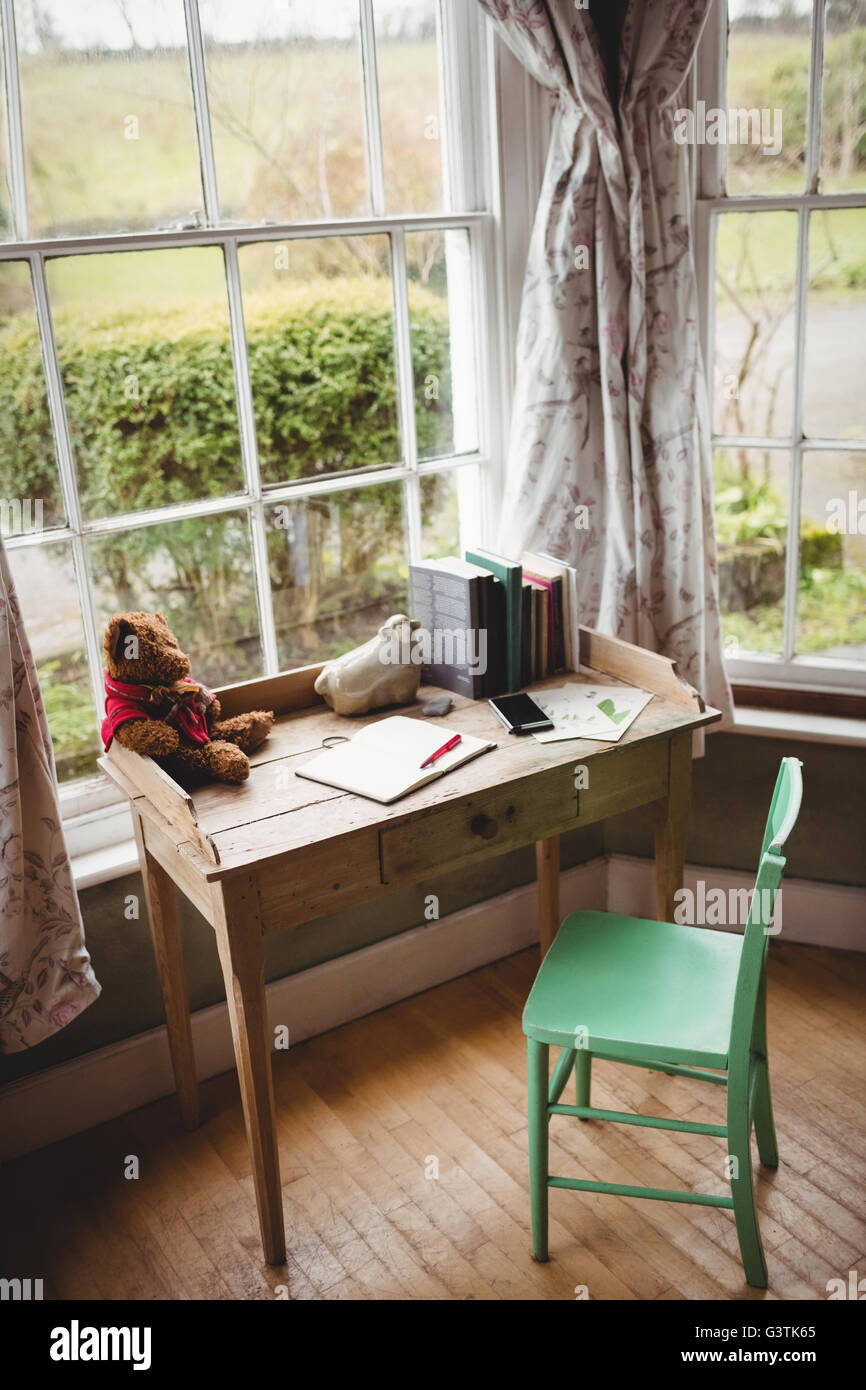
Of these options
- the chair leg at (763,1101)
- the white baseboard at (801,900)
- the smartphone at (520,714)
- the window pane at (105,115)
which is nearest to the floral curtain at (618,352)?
the smartphone at (520,714)

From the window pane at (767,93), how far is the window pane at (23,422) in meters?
1.44

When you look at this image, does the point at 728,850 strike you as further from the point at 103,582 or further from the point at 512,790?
the point at 103,582

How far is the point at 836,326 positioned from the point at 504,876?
1.41 m

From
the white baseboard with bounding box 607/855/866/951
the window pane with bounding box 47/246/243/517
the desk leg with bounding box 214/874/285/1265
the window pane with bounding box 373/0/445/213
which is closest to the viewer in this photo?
the desk leg with bounding box 214/874/285/1265

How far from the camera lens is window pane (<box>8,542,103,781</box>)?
2.16 m

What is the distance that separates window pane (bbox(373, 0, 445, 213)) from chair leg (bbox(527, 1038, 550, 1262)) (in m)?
1.65

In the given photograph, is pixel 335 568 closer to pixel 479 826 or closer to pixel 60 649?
pixel 60 649

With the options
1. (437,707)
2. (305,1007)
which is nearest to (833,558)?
(437,707)

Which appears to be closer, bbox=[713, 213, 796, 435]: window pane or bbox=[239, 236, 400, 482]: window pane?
bbox=[239, 236, 400, 482]: window pane

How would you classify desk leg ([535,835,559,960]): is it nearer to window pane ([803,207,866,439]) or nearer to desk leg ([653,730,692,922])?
desk leg ([653,730,692,922])

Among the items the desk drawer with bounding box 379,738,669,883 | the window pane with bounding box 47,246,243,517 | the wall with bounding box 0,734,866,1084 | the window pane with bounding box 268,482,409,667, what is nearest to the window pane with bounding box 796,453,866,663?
the wall with bounding box 0,734,866,1084

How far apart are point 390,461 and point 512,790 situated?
2.94 feet

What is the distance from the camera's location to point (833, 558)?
8.56 ft
